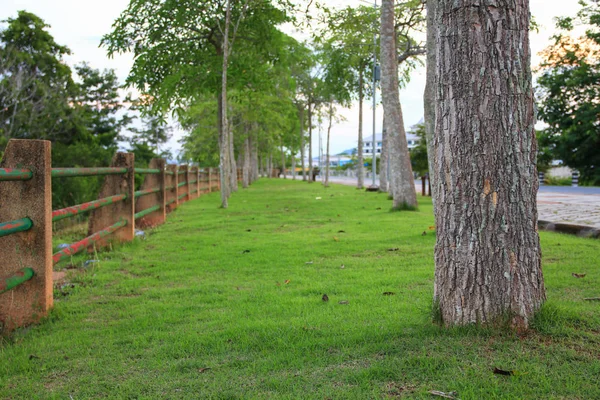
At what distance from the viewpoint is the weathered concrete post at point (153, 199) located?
10.1 m

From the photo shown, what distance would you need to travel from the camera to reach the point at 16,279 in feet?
11.8

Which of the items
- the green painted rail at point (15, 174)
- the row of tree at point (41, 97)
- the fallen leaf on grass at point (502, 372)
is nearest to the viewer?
the fallen leaf on grass at point (502, 372)

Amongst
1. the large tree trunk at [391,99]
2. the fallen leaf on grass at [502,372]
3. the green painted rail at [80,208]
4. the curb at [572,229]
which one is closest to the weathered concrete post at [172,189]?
the large tree trunk at [391,99]

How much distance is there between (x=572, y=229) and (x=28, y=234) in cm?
719

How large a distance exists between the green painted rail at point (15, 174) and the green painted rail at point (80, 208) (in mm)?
681

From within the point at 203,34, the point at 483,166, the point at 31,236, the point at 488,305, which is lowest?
the point at 488,305

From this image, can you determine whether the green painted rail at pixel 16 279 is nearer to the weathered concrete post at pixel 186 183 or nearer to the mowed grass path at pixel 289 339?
the mowed grass path at pixel 289 339

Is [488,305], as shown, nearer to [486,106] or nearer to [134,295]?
[486,106]

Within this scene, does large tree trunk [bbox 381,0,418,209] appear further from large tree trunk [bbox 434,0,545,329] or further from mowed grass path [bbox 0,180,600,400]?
large tree trunk [bbox 434,0,545,329]

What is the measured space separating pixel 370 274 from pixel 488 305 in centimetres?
210

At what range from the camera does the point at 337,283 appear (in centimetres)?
480

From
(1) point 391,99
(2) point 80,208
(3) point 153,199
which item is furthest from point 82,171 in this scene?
(1) point 391,99

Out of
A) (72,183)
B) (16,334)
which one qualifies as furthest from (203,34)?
(16,334)

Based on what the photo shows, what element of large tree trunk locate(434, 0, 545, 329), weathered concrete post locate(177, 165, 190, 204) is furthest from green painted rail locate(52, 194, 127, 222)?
weathered concrete post locate(177, 165, 190, 204)
